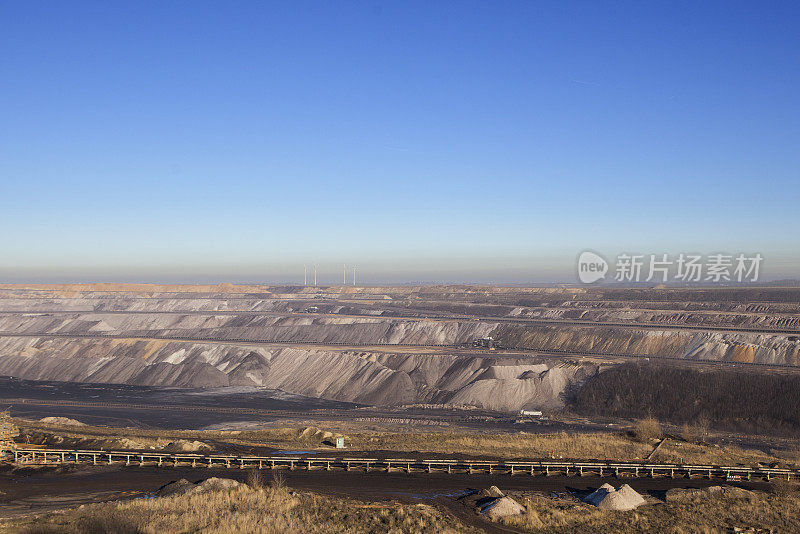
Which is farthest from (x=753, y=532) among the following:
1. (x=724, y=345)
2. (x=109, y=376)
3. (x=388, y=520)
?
(x=109, y=376)

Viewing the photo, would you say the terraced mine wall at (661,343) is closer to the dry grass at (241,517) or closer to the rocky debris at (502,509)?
the rocky debris at (502,509)

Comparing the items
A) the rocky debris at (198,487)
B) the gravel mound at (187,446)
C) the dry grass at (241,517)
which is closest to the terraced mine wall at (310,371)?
the gravel mound at (187,446)

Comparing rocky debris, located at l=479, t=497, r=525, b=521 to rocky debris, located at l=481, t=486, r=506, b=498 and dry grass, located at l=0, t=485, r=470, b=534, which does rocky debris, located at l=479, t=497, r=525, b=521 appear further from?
dry grass, located at l=0, t=485, r=470, b=534

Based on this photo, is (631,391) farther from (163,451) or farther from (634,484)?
(163,451)

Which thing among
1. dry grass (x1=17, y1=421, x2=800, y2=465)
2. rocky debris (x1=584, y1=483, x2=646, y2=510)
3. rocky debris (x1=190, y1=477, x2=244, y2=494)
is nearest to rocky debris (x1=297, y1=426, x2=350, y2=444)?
dry grass (x1=17, y1=421, x2=800, y2=465)

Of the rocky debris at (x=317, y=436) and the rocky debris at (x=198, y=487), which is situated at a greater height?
the rocky debris at (x=198, y=487)
